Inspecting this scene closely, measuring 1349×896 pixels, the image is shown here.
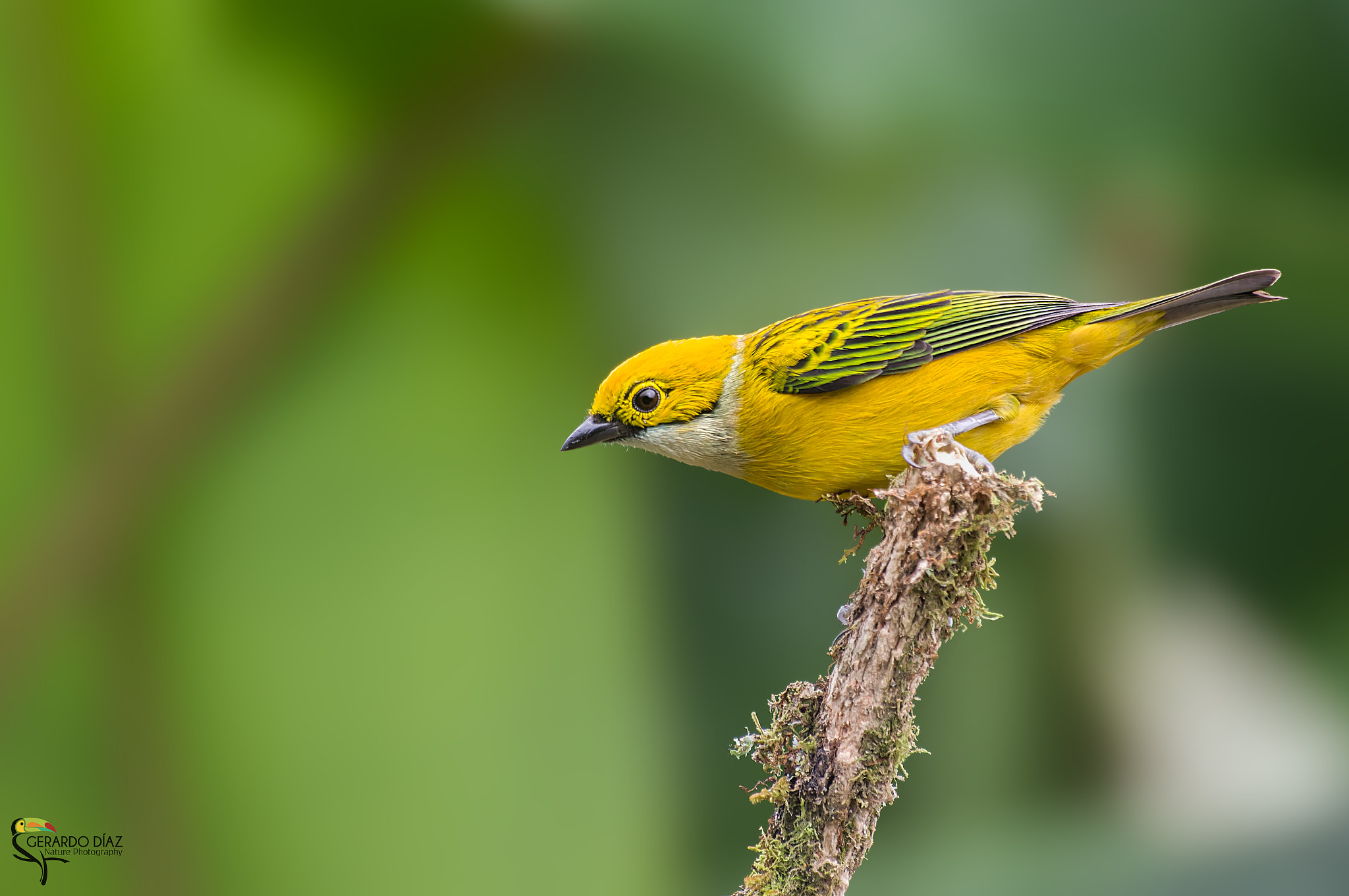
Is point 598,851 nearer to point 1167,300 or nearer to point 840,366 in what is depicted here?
point 840,366

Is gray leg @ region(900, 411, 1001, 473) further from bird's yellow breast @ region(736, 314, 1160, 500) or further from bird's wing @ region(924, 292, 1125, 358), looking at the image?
bird's wing @ region(924, 292, 1125, 358)

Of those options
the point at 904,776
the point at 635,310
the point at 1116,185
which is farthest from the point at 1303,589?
the point at 635,310

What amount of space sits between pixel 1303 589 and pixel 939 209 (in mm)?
2726

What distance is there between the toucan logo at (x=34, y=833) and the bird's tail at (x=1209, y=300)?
15.1 feet

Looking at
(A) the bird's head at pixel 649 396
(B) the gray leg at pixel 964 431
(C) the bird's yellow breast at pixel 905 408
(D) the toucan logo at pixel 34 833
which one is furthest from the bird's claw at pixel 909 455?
(D) the toucan logo at pixel 34 833

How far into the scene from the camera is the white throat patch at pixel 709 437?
3158mm

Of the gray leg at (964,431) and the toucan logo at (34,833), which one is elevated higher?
the gray leg at (964,431)

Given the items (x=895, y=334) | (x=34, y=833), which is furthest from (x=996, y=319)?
(x=34, y=833)

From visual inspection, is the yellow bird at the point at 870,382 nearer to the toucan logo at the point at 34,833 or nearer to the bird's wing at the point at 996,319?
the bird's wing at the point at 996,319

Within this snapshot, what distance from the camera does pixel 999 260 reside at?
4.46m

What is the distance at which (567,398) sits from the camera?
14.4 feet

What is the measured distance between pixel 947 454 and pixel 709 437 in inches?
44.0

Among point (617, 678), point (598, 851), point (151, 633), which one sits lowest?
point (598, 851)

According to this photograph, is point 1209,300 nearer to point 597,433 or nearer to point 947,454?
point 947,454
